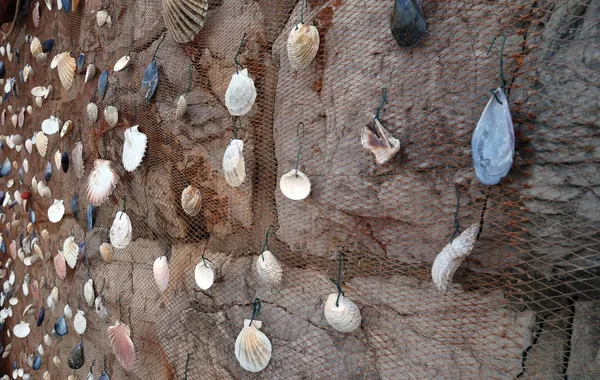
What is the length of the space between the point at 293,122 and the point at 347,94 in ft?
0.59

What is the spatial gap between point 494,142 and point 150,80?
1117 mm

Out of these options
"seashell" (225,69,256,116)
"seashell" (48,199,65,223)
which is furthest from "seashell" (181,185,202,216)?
"seashell" (48,199,65,223)

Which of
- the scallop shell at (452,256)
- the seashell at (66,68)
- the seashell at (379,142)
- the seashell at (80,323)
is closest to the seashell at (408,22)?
the seashell at (379,142)

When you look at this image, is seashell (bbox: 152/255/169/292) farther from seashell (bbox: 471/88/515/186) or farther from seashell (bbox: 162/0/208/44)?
seashell (bbox: 471/88/515/186)

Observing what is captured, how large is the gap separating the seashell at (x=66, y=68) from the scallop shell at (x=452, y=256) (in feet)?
5.77

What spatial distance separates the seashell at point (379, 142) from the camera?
0.86 metres

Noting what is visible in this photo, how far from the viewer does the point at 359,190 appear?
95cm

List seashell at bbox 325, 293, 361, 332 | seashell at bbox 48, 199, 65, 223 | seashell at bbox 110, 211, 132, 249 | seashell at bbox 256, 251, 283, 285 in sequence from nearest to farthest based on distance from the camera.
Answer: seashell at bbox 325, 293, 361, 332
seashell at bbox 256, 251, 283, 285
seashell at bbox 110, 211, 132, 249
seashell at bbox 48, 199, 65, 223

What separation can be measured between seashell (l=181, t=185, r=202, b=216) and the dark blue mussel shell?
363 mm

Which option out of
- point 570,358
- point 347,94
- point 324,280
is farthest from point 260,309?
point 570,358

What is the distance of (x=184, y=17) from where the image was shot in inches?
50.2

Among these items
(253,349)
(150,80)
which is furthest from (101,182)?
(253,349)

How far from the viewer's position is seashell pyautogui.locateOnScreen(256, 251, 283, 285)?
A: 43.0 inches

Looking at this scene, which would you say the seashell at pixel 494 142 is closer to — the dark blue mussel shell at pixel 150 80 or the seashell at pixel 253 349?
the seashell at pixel 253 349
